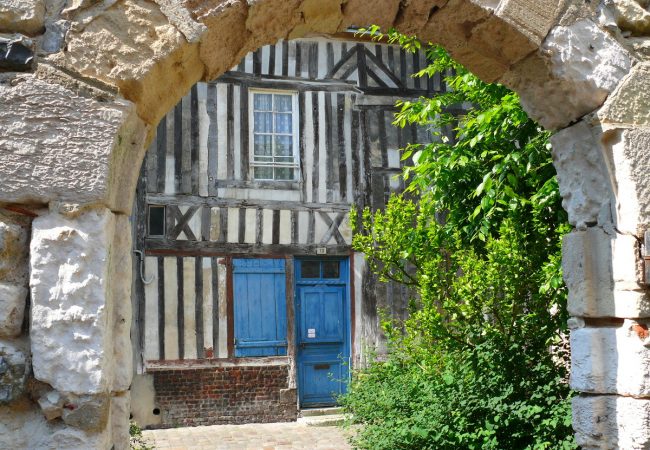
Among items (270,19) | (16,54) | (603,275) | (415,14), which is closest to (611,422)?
(603,275)

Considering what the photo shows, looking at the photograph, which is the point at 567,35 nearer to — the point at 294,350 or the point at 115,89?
the point at 115,89

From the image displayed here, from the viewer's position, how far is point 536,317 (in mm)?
4250

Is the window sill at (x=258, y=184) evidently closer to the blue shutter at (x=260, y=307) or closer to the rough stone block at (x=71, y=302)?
the blue shutter at (x=260, y=307)

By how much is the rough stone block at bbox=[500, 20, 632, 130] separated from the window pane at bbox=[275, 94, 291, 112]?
6421 mm

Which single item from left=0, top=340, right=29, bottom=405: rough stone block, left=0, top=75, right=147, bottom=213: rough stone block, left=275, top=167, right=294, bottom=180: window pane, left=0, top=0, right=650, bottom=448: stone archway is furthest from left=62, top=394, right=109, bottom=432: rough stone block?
left=275, top=167, right=294, bottom=180: window pane

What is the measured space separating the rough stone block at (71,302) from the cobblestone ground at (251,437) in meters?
5.07

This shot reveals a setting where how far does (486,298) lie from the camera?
444 centimetres

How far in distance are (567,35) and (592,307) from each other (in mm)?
1053

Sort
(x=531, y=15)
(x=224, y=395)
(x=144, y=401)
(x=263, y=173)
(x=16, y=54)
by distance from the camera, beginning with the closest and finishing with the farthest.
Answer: (x=16, y=54)
(x=531, y=15)
(x=144, y=401)
(x=224, y=395)
(x=263, y=173)

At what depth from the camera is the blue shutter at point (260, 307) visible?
8477 mm

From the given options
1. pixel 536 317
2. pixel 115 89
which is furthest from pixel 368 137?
pixel 115 89

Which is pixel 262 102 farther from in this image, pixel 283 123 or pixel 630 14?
pixel 630 14

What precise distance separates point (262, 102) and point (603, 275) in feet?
22.2

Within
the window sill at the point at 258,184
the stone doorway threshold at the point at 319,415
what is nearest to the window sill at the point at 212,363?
the stone doorway threshold at the point at 319,415
